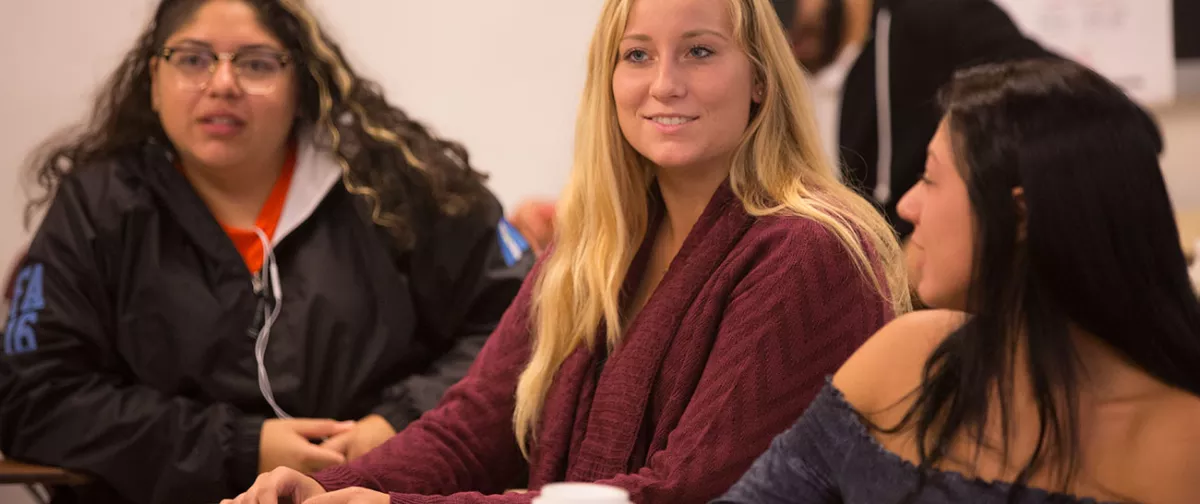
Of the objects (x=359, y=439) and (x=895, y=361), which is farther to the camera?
(x=359, y=439)

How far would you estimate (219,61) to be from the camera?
7.43 feet

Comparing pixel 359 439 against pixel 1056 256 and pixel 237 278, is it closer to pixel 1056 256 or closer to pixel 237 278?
pixel 237 278

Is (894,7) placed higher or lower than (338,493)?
higher

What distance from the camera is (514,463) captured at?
6.18 feet

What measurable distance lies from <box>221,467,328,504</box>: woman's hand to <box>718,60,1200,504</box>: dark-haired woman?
59 centimetres

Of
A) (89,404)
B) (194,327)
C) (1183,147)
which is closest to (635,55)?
(194,327)

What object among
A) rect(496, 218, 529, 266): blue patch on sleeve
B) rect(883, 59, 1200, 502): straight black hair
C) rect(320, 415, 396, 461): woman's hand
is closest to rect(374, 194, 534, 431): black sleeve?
rect(496, 218, 529, 266): blue patch on sleeve

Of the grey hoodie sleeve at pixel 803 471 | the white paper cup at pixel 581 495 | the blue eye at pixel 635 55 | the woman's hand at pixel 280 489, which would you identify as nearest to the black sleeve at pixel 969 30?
the blue eye at pixel 635 55

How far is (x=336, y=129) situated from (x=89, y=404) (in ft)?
2.13

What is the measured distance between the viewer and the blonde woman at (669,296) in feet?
4.96

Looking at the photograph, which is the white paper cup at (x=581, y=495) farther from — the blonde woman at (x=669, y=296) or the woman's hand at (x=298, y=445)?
the woman's hand at (x=298, y=445)

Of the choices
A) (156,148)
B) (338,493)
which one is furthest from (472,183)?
(338,493)

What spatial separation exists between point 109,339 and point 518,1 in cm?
173

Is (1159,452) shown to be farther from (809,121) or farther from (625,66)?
(625,66)
